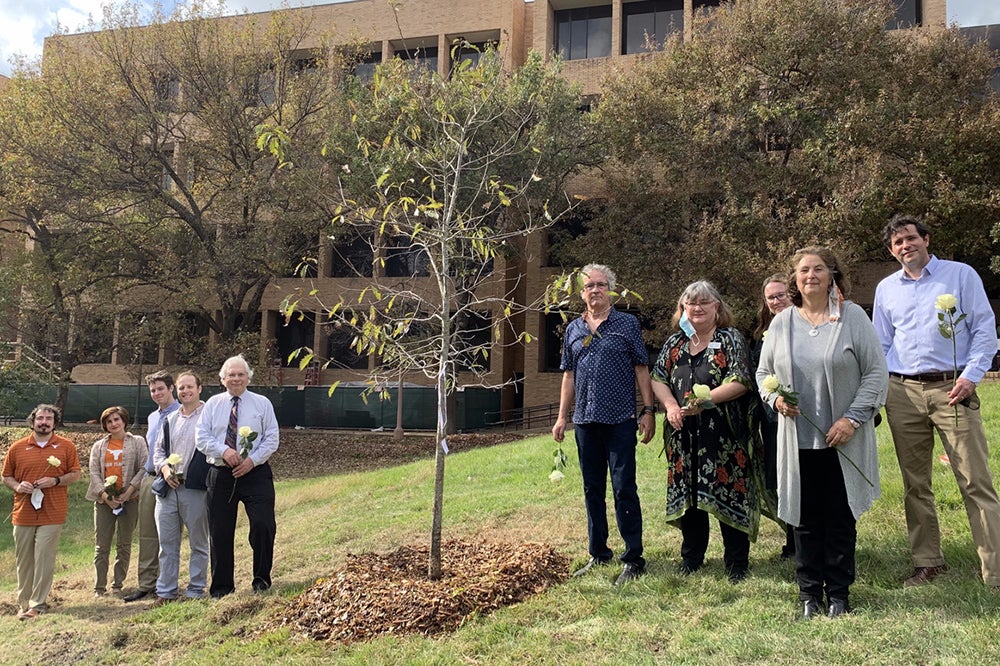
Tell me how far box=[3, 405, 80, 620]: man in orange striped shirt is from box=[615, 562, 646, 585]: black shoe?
17.3ft

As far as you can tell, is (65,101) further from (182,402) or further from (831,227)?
(831,227)

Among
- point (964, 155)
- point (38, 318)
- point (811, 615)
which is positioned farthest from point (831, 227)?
point (38, 318)

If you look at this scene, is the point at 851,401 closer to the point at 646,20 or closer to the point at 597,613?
the point at 597,613

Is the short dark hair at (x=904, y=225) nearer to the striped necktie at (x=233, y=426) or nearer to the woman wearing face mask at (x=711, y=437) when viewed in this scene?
the woman wearing face mask at (x=711, y=437)

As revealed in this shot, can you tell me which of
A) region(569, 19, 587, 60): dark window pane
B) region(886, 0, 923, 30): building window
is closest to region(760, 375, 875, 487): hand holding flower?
region(569, 19, 587, 60): dark window pane

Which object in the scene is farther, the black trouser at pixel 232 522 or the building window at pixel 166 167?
the building window at pixel 166 167

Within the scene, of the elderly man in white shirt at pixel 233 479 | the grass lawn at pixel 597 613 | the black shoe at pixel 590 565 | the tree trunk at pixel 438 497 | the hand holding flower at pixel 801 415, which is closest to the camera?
the grass lawn at pixel 597 613

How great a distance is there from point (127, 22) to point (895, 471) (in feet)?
68.8

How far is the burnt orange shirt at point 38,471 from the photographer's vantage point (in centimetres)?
666

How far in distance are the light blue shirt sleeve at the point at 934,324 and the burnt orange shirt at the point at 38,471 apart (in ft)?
23.2

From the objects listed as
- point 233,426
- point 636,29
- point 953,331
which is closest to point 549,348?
point 636,29

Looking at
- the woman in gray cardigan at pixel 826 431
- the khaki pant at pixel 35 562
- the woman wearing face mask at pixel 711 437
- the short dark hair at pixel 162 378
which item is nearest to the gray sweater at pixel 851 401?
the woman in gray cardigan at pixel 826 431

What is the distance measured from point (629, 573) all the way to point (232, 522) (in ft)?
10.9

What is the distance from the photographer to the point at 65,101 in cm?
1795
